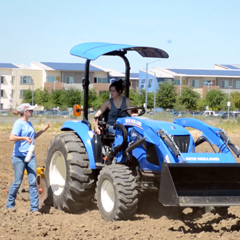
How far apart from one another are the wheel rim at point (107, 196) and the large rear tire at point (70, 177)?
0.49m

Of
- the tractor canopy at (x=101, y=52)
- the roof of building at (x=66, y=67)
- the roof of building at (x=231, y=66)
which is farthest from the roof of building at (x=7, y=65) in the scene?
the tractor canopy at (x=101, y=52)

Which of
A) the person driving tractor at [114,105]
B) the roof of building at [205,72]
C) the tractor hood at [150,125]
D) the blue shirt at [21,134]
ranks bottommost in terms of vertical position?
the blue shirt at [21,134]

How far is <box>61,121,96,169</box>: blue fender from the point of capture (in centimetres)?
816

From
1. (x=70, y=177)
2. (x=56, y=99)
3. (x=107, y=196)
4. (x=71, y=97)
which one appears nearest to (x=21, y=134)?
(x=70, y=177)

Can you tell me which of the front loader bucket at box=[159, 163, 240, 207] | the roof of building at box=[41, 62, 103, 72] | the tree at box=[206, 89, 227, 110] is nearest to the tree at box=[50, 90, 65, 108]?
the roof of building at box=[41, 62, 103, 72]

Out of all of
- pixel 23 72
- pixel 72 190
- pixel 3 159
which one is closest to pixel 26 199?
pixel 72 190

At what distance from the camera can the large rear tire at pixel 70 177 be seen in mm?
8109

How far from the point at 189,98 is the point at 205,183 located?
56.7 meters

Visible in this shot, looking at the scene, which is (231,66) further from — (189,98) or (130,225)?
(130,225)

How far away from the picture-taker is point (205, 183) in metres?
7.23

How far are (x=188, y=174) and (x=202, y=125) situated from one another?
120cm

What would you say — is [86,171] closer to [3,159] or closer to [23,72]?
[3,159]

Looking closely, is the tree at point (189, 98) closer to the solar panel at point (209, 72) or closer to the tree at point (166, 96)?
the tree at point (166, 96)

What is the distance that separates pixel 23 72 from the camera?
8212 cm
